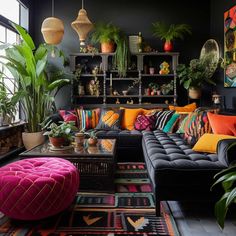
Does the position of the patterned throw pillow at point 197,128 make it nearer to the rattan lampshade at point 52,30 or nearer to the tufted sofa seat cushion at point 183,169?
the tufted sofa seat cushion at point 183,169

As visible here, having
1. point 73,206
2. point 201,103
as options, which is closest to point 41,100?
point 73,206

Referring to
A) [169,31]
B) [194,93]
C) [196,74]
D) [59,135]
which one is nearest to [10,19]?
[169,31]

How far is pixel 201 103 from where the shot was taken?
558 centimetres

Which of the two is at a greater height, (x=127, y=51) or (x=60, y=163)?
(x=127, y=51)

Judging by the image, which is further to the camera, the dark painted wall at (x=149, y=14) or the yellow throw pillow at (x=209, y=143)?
the dark painted wall at (x=149, y=14)

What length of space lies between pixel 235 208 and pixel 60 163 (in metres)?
1.62

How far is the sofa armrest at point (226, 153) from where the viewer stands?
236cm

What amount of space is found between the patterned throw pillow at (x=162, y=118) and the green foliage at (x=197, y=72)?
2.52ft

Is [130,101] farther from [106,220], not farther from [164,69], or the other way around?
[106,220]

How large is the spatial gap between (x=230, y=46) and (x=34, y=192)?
3.79 metres

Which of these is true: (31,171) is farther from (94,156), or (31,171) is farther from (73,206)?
(94,156)

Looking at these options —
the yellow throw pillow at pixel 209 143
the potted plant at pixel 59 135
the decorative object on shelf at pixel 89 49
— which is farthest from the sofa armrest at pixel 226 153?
the decorative object on shelf at pixel 89 49

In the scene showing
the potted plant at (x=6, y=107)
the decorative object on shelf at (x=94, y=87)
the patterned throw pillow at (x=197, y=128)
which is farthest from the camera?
the decorative object on shelf at (x=94, y=87)

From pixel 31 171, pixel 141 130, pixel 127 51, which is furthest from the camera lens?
pixel 127 51
